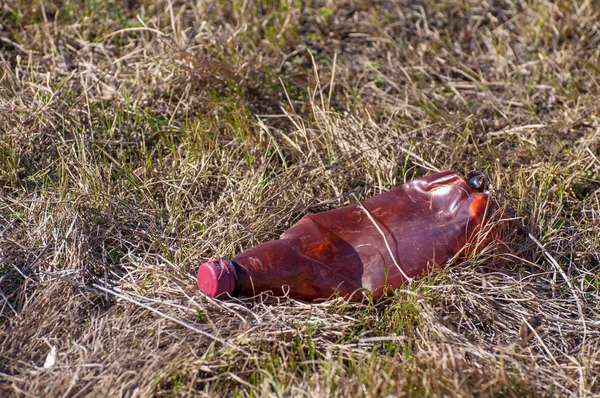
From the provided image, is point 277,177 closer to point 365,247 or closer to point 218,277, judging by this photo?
point 365,247

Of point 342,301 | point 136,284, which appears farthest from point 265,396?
point 136,284

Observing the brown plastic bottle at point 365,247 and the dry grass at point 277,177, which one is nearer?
the dry grass at point 277,177

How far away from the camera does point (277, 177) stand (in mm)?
3053

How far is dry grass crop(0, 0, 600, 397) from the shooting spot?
87.4 inches

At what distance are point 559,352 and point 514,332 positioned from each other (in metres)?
0.15

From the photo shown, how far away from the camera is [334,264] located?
8.29 ft

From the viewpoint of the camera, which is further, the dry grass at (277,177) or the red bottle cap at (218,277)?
the red bottle cap at (218,277)

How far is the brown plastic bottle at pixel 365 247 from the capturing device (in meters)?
2.42

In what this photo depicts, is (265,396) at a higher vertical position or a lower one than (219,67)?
lower

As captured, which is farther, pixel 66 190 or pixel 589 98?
pixel 589 98

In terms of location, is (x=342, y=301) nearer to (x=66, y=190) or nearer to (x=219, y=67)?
(x=66, y=190)

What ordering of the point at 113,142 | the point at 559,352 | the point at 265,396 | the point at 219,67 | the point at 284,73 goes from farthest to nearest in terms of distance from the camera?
1. the point at 284,73
2. the point at 219,67
3. the point at 113,142
4. the point at 559,352
5. the point at 265,396

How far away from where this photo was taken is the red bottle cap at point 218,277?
7.70 ft

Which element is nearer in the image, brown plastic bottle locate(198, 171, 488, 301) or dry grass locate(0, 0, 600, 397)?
dry grass locate(0, 0, 600, 397)
